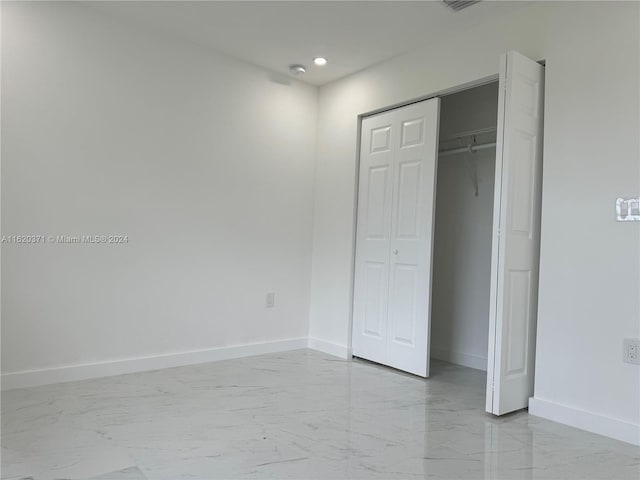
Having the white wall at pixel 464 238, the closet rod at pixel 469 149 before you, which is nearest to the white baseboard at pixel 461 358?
the white wall at pixel 464 238

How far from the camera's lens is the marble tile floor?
194 centimetres

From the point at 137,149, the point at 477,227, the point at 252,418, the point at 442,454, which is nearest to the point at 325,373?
the point at 252,418

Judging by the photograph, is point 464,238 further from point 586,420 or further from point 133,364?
point 133,364

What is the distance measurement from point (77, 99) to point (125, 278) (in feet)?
4.18

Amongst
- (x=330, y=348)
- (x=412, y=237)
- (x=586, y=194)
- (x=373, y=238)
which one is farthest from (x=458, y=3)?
(x=330, y=348)

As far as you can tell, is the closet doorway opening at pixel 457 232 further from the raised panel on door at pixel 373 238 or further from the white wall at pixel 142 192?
the white wall at pixel 142 192

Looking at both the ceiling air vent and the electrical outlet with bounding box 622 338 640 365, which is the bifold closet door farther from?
the electrical outlet with bounding box 622 338 640 365

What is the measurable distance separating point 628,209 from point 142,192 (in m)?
3.10

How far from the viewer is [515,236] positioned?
106 inches

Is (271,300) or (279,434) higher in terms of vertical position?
(271,300)

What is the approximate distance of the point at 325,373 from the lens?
3467 mm

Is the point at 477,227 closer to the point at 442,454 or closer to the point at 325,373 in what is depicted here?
the point at 325,373

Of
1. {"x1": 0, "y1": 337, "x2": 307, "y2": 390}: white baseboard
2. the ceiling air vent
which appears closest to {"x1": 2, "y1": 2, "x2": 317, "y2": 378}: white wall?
{"x1": 0, "y1": 337, "x2": 307, "y2": 390}: white baseboard

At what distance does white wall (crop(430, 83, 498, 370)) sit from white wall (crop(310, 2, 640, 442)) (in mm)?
945
